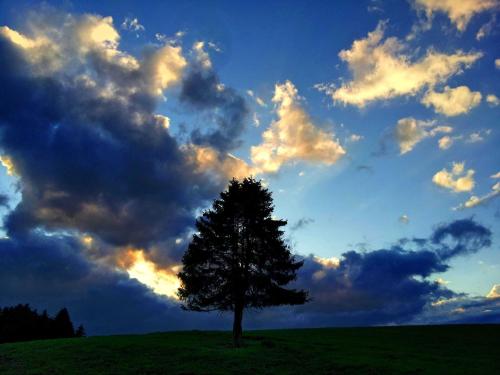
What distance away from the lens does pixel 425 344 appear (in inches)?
1804

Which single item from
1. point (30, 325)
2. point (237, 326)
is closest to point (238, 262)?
point (237, 326)

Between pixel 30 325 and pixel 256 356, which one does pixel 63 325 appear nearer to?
pixel 30 325

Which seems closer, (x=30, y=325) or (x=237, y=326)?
(x=237, y=326)

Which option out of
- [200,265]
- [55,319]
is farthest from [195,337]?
[55,319]

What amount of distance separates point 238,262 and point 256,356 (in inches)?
429

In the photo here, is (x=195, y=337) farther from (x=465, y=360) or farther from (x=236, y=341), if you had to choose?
(x=465, y=360)

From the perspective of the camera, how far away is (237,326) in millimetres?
41906

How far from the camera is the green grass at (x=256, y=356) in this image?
97.8 feet

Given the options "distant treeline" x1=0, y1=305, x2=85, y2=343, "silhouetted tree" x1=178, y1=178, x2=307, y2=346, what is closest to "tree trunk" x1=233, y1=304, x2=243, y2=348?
"silhouetted tree" x1=178, y1=178, x2=307, y2=346

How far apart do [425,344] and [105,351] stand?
32986mm

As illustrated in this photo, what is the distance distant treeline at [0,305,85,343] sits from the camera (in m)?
84.6

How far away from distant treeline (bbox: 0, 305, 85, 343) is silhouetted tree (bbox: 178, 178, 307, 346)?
59443 millimetres

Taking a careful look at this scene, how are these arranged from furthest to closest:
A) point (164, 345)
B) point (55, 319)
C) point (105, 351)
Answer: point (55, 319), point (164, 345), point (105, 351)

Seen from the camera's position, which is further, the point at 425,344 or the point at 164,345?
the point at 425,344
